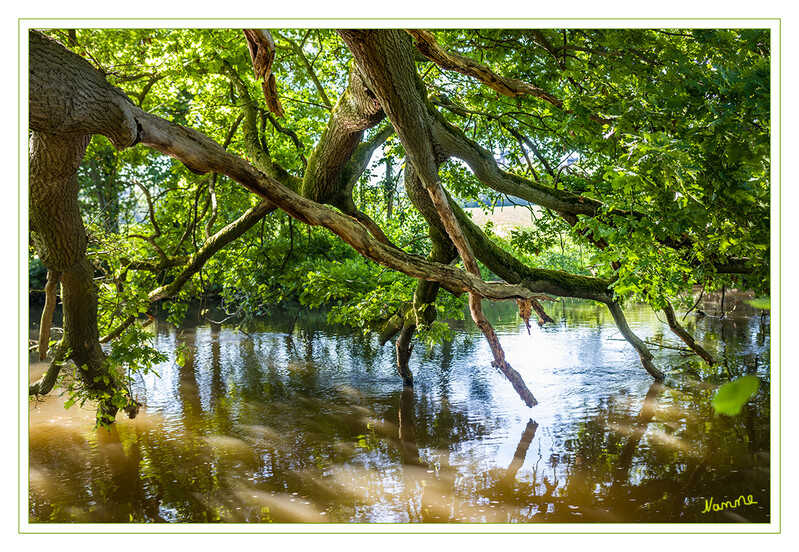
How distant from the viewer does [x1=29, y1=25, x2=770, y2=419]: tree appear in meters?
3.51

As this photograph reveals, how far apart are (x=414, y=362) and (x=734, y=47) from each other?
23.6 feet

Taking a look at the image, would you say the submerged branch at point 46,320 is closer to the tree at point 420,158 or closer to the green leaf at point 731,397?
the tree at point 420,158

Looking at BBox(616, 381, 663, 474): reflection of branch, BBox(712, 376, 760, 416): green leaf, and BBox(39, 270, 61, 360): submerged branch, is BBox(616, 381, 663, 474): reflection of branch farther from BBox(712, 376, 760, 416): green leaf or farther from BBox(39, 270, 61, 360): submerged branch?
BBox(712, 376, 760, 416): green leaf

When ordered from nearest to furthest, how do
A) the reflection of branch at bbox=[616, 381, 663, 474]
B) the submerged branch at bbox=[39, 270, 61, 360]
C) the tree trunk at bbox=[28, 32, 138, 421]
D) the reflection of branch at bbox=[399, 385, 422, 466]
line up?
1. the tree trunk at bbox=[28, 32, 138, 421]
2. the submerged branch at bbox=[39, 270, 61, 360]
3. the reflection of branch at bbox=[616, 381, 663, 474]
4. the reflection of branch at bbox=[399, 385, 422, 466]

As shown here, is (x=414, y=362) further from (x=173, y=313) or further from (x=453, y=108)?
(x=453, y=108)

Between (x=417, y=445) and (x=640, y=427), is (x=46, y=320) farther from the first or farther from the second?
(x=640, y=427)

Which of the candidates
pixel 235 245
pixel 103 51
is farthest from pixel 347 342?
pixel 103 51

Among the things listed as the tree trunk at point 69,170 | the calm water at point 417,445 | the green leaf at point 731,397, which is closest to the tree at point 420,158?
the tree trunk at point 69,170
